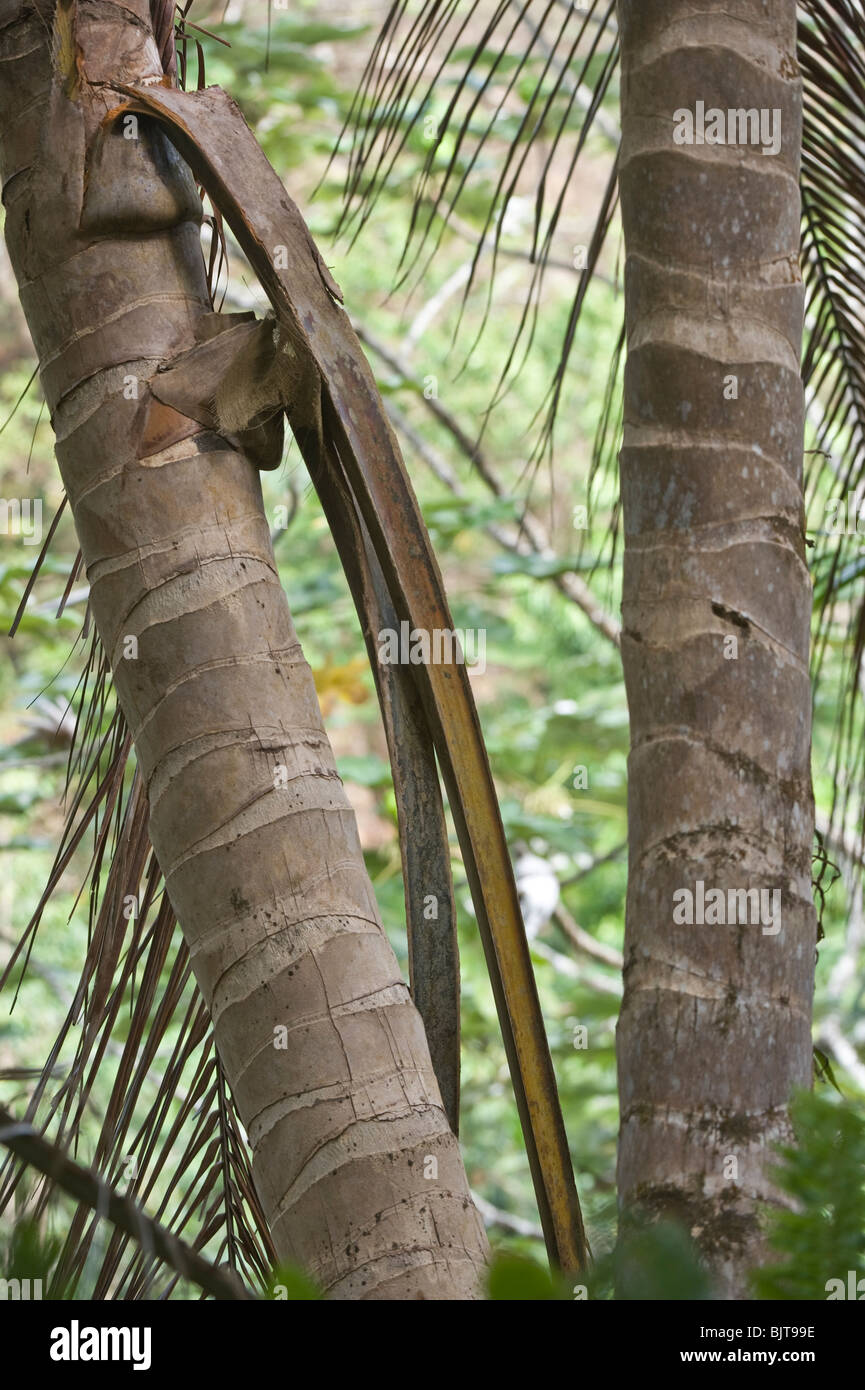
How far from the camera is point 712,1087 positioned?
517 millimetres

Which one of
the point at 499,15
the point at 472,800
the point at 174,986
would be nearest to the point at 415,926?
the point at 472,800

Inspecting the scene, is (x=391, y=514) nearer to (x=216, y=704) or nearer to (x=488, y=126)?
(x=216, y=704)

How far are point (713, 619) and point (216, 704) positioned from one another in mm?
226

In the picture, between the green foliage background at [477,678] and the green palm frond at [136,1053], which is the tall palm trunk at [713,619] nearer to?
the green foliage background at [477,678]

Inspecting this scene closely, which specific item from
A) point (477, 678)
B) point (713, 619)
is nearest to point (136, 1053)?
point (713, 619)

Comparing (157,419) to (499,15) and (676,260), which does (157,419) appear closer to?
(676,260)

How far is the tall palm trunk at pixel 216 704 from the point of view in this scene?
485mm

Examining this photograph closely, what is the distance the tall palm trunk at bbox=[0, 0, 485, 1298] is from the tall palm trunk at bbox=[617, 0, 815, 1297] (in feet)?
0.34

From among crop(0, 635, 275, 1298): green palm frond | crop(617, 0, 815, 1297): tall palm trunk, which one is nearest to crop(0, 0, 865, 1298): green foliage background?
crop(617, 0, 815, 1297): tall palm trunk

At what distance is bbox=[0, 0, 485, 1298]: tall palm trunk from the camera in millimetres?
485

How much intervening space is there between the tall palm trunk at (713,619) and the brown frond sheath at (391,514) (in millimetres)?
39
